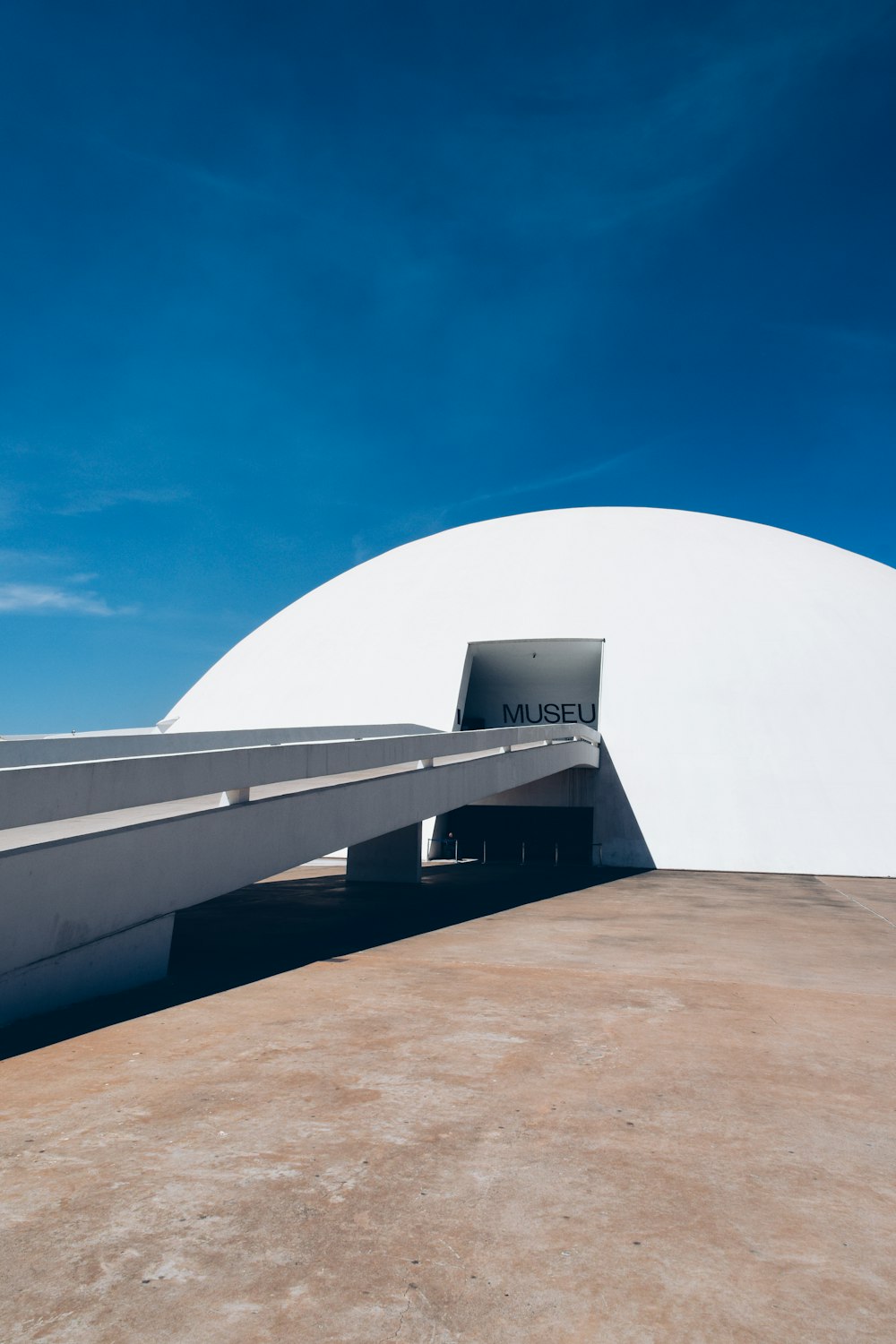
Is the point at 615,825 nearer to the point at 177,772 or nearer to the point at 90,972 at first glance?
the point at 177,772

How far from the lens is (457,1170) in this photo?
157 inches

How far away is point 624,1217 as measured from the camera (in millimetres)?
3602

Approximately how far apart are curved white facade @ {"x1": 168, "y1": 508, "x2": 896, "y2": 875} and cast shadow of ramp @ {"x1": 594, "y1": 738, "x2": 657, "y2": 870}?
94mm

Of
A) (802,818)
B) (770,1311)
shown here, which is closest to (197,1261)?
(770,1311)

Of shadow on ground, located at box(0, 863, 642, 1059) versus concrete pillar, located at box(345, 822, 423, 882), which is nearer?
shadow on ground, located at box(0, 863, 642, 1059)

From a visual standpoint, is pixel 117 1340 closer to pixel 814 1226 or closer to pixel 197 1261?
pixel 197 1261

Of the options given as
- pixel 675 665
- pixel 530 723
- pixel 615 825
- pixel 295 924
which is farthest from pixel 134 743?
pixel 530 723

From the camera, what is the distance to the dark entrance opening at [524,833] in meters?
21.9

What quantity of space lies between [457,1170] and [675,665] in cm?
1763

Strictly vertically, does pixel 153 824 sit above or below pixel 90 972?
above

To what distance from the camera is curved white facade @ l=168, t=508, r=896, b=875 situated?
18.5 meters

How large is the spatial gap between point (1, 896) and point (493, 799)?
17.1 meters

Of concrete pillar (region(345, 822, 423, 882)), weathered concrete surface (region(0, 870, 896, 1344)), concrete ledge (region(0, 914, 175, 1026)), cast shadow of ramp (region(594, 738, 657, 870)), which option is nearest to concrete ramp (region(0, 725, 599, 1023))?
concrete ledge (region(0, 914, 175, 1026))

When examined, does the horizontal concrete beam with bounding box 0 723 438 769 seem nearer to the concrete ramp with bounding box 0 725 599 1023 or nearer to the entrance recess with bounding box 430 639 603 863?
the concrete ramp with bounding box 0 725 599 1023
